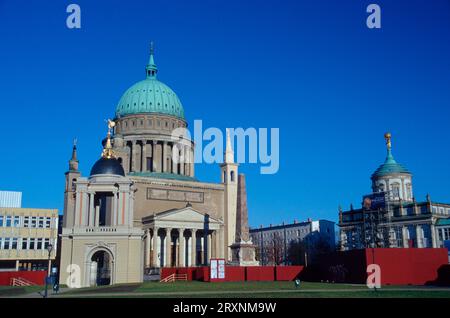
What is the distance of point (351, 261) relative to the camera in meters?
50.6

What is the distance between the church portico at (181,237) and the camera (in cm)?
8406

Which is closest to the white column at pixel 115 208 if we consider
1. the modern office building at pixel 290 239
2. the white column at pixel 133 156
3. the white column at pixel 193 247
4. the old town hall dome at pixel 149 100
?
the white column at pixel 193 247

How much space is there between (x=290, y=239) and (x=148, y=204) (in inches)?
2670

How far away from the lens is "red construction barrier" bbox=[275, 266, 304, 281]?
2353 inches

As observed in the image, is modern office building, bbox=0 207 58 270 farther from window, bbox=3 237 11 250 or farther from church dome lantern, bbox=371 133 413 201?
church dome lantern, bbox=371 133 413 201

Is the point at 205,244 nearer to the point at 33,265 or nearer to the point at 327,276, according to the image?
the point at 33,265

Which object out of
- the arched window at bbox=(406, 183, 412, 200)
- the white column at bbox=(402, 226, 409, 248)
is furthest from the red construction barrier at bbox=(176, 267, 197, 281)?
the arched window at bbox=(406, 183, 412, 200)

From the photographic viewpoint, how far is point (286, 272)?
6034cm

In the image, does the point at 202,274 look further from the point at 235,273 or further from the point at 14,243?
the point at 14,243

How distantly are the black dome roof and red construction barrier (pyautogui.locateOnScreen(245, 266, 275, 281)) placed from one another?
68.6 feet

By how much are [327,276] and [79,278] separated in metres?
27.4
